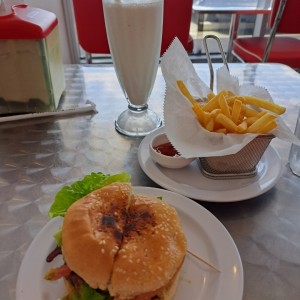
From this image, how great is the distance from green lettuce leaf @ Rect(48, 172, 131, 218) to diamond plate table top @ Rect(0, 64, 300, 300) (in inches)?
4.8

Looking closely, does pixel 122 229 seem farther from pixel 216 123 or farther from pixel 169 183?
pixel 216 123

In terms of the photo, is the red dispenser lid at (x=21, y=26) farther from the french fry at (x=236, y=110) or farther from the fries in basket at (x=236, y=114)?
the french fry at (x=236, y=110)

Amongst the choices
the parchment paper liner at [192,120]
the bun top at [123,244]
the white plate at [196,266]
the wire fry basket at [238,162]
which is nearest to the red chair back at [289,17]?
the parchment paper liner at [192,120]

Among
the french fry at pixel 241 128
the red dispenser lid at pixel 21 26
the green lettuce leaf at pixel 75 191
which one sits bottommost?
the green lettuce leaf at pixel 75 191

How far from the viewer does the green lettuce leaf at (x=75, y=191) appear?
0.78 m

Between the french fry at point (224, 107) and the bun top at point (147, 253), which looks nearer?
the bun top at point (147, 253)

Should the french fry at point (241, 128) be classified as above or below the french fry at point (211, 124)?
above

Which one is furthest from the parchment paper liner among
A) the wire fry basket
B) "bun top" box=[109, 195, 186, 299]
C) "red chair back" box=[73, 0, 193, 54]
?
"red chair back" box=[73, 0, 193, 54]

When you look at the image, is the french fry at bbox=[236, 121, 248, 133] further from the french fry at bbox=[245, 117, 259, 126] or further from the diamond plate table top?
the diamond plate table top

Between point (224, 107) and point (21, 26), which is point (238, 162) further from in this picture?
point (21, 26)

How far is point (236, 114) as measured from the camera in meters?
0.92

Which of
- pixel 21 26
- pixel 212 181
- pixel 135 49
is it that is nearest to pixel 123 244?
pixel 212 181

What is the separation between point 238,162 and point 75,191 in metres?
0.48

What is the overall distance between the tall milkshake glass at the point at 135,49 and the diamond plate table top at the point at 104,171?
0.09 meters
